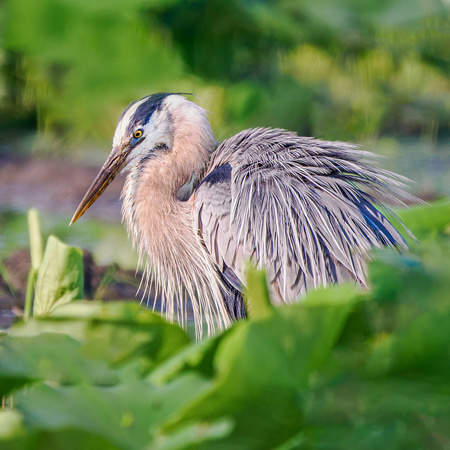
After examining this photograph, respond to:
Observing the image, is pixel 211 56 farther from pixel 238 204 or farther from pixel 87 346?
pixel 87 346

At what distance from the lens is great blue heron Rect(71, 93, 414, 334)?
206 cm

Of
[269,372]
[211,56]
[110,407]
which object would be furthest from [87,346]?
[211,56]

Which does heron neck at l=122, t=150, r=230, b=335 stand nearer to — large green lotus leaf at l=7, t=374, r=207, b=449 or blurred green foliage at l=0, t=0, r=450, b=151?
large green lotus leaf at l=7, t=374, r=207, b=449

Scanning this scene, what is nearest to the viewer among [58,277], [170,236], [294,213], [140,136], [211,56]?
[58,277]

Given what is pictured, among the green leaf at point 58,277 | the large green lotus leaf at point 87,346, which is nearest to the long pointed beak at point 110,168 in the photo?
the green leaf at point 58,277

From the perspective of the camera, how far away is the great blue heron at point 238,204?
2.06 metres

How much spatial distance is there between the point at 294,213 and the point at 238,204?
0.54 ft

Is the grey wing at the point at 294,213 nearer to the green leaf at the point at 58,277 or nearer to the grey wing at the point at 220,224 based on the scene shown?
the grey wing at the point at 220,224

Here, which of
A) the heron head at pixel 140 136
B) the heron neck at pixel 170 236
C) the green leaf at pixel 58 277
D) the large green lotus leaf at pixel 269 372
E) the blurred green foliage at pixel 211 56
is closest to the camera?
the large green lotus leaf at pixel 269 372

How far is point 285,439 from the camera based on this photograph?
64 centimetres

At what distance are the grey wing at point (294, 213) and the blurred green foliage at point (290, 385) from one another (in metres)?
1.31

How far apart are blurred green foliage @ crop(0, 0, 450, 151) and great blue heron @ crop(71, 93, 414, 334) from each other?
9.67 ft

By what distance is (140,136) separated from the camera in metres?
2.55

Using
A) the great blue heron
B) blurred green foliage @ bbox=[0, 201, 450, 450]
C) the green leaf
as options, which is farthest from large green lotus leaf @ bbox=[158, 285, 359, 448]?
the great blue heron
